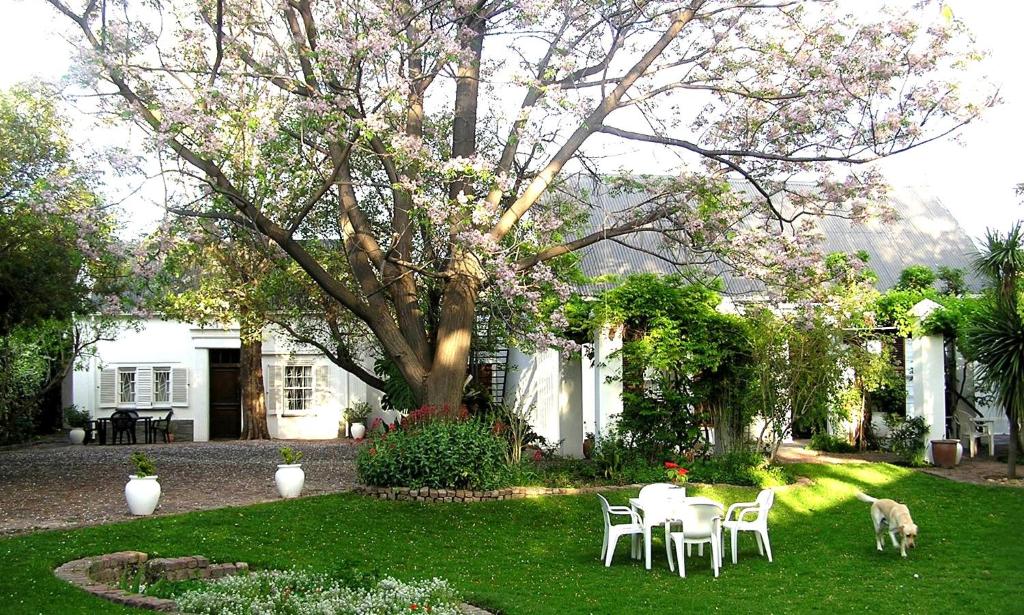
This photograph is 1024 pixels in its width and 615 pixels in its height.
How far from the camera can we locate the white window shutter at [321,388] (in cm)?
2541

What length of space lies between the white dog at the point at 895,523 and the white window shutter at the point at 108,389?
811 inches

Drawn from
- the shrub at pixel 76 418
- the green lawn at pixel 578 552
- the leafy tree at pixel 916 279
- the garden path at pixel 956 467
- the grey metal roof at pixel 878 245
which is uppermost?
the grey metal roof at pixel 878 245

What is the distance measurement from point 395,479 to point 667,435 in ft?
13.8

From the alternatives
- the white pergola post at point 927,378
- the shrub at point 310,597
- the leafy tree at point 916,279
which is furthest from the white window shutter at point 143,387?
the shrub at point 310,597

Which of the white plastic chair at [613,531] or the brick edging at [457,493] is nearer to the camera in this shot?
the white plastic chair at [613,531]

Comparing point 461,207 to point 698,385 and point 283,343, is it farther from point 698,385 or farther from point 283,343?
point 283,343

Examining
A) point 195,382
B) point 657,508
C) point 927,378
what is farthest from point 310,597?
point 195,382

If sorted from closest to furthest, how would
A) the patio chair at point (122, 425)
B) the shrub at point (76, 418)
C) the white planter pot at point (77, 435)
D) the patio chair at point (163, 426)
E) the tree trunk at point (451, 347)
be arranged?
the tree trunk at point (451, 347) → the patio chair at point (122, 425) → the white planter pot at point (77, 435) → the patio chair at point (163, 426) → the shrub at point (76, 418)

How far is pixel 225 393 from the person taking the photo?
2577 cm

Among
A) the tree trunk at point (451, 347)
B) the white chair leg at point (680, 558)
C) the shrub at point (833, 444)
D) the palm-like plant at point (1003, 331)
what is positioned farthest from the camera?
the shrub at point (833, 444)

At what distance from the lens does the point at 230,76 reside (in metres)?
11.6

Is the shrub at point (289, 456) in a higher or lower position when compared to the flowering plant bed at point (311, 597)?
higher

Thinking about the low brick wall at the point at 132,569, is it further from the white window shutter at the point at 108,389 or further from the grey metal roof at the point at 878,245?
the white window shutter at the point at 108,389

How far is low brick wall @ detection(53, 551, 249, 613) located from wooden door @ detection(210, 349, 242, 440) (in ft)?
55.7
